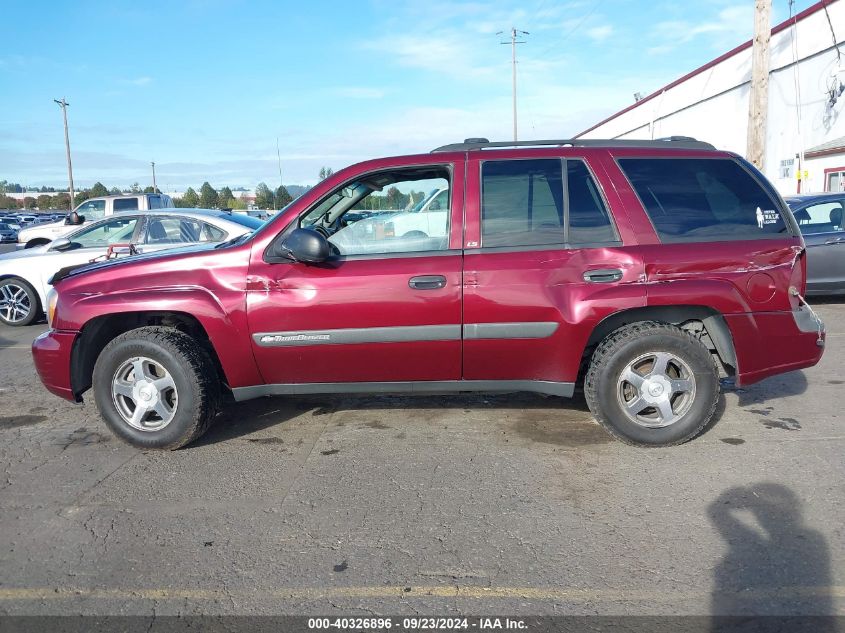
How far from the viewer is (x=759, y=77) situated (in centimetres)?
1429

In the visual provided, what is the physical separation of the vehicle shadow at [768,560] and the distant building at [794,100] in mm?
17869

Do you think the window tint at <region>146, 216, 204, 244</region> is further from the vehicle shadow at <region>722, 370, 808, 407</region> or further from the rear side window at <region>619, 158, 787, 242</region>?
the vehicle shadow at <region>722, 370, 808, 407</region>

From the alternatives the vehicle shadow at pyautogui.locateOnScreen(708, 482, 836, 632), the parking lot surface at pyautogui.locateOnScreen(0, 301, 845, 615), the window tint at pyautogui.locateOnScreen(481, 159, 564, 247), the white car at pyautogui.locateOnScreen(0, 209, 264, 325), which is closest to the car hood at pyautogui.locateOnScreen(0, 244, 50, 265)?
the white car at pyautogui.locateOnScreen(0, 209, 264, 325)

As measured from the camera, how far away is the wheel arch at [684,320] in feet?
13.4

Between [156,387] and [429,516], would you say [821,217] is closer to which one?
[429,516]

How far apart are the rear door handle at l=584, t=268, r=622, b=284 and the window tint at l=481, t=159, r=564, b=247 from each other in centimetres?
28

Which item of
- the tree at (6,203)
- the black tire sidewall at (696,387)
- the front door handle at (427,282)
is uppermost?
the tree at (6,203)

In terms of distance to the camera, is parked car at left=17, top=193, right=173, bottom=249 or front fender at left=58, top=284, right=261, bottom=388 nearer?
front fender at left=58, top=284, right=261, bottom=388

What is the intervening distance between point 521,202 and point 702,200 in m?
1.18

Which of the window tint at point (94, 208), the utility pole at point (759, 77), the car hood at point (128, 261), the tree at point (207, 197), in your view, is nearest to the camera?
the car hood at point (128, 261)

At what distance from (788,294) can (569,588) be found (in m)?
2.51

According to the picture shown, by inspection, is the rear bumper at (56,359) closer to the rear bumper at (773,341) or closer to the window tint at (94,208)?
the rear bumper at (773,341)

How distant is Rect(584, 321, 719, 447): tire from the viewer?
4.00m

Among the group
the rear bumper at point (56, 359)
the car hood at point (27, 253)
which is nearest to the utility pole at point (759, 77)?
the car hood at point (27, 253)
